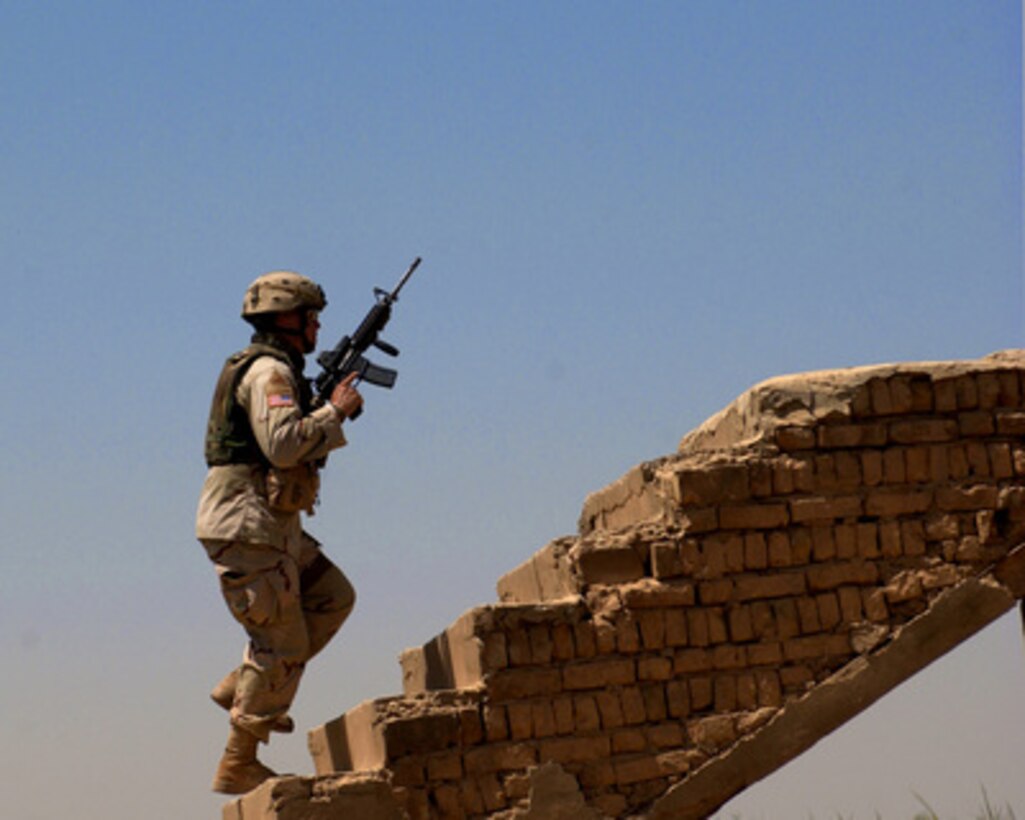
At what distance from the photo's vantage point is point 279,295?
24.5 feet

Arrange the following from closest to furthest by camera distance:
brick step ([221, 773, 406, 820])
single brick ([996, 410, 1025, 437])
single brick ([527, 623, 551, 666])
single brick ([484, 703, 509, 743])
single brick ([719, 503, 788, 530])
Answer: brick step ([221, 773, 406, 820]) < single brick ([484, 703, 509, 743]) < single brick ([527, 623, 551, 666]) < single brick ([719, 503, 788, 530]) < single brick ([996, 410, 1025, 437])

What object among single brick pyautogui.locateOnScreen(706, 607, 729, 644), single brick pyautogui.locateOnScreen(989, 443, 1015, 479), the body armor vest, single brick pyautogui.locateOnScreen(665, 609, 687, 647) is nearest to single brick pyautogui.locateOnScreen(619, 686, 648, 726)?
single brick pyautogui.locateOnScreen(665, 609, 687, 647)

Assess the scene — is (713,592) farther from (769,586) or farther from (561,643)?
(561,643)

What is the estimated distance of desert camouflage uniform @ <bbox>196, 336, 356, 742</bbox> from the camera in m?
7.17

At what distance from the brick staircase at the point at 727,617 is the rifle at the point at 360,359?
0.96 meters

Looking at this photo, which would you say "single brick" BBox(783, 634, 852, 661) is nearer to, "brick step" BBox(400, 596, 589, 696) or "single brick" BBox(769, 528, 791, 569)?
"single brick" BBox(769, 528, 791, 569)

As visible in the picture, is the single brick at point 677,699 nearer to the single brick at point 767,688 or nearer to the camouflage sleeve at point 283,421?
the single brick at point 767,688

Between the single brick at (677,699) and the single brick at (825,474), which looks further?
the single brick at (825,474)

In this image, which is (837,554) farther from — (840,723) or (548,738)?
(548,738)

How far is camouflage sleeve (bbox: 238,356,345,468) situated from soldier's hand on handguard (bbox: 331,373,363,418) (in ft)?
0.19

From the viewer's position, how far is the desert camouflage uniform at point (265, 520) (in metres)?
7.17

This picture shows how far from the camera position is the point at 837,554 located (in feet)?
25.1

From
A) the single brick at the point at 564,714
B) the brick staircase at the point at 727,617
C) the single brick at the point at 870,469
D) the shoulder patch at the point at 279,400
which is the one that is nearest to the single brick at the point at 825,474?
the brick staircase at the point at 727,617

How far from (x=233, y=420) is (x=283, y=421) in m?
0.27
